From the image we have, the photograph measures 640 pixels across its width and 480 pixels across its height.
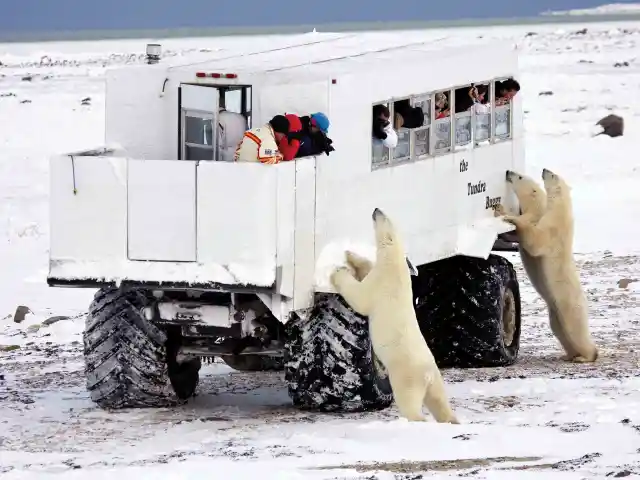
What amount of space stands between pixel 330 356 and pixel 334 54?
2.07m

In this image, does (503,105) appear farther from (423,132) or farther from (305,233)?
(305,233)

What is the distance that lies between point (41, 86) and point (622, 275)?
23778 millimetres

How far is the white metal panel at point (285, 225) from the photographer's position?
25.3 ft

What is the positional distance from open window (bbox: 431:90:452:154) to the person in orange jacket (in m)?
1.75

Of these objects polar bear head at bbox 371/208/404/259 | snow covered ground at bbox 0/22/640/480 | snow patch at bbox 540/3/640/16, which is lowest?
snow covered ground at bbox 0/22/640/480

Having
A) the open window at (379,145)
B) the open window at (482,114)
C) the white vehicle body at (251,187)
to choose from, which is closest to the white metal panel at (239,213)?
the white vehicle body at (251,187)

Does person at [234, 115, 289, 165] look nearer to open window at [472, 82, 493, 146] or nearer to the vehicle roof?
the vehicle roof

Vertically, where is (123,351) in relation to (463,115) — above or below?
below

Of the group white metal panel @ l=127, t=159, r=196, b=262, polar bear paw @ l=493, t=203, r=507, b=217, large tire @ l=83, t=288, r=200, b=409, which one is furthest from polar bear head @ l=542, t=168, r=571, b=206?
white metal panel @ l=127, t=159, r=196, b=262

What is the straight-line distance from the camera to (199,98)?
8.70 metres

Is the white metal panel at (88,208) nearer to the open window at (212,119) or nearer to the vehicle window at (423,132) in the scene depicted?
the open window at (212,119)

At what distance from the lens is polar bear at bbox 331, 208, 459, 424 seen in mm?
7832

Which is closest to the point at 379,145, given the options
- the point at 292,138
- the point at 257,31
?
the point at 292,138

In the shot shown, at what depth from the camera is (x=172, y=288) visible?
25.9 feet
